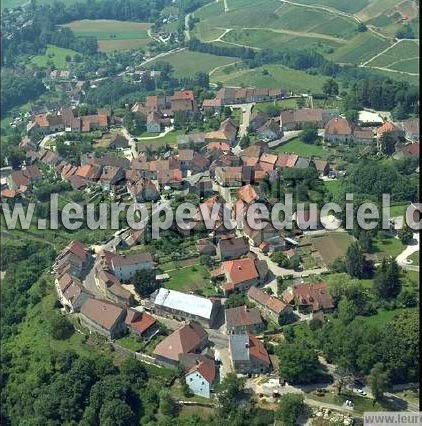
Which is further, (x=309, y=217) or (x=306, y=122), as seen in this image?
(x=306, y=122)

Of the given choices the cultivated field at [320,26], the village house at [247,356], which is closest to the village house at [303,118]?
the cultivated field at [320,26]

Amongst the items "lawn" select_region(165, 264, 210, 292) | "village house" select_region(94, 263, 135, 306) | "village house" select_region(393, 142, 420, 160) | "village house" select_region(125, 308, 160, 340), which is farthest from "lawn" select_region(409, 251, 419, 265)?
"village house" select_region(94, 263, 135, 306)

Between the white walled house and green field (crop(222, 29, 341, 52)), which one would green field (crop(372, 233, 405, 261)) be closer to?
the white walled house

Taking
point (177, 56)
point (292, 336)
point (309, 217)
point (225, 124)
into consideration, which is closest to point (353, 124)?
point (225, 124)

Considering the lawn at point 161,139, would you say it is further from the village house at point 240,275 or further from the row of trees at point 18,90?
the row of trees at point 18,90

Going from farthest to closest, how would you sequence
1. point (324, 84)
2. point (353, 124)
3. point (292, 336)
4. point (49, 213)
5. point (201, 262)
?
1. point (324, 84)
2. point (353, 124)
3. point (49, 213)
4. point (201, 262)
5. point (292, 336)

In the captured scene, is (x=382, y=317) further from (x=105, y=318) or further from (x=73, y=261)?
(x=73, y=261)

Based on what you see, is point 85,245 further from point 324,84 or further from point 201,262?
point 324,84

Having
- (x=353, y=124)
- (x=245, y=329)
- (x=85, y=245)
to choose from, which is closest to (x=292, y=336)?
(x=245, y=329)

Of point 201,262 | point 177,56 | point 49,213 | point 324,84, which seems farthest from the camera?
point 177,56
